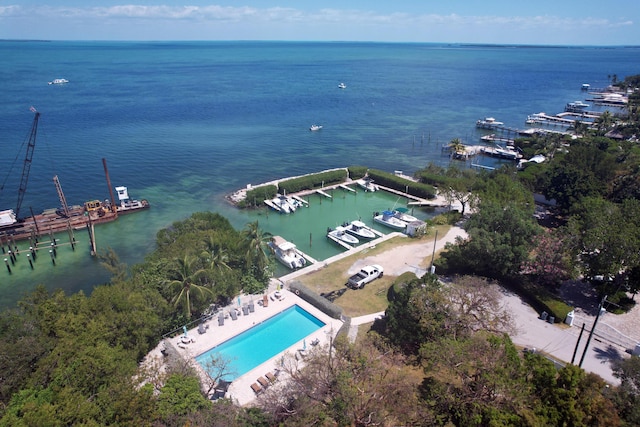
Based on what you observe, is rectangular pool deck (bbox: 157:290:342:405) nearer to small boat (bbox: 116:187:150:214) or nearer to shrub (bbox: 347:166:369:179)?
small boat (bbox: 116:187:150:214)

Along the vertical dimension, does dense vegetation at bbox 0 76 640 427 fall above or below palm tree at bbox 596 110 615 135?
below

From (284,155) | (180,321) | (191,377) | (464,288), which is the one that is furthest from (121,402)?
(284,155)

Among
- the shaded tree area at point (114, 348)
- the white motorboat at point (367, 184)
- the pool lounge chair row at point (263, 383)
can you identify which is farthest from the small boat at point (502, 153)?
the pool lounge chair row at point (263, 383)

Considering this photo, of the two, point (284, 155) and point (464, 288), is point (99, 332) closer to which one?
point (464, 288)

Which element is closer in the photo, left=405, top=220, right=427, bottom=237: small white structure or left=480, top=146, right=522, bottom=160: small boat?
left=405, top=220, right=427, bottom=237: small white structure

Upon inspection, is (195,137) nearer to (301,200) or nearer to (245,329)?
(301,200)

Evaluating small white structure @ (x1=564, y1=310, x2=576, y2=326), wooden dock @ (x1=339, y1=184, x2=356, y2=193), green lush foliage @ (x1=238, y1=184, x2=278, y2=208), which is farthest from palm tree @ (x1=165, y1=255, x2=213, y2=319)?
wooden dock @ (x1=339, y1=184, x2=356, y2=193)

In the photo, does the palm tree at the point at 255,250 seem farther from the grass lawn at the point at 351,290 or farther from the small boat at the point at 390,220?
the small boat at the point at 390,220
